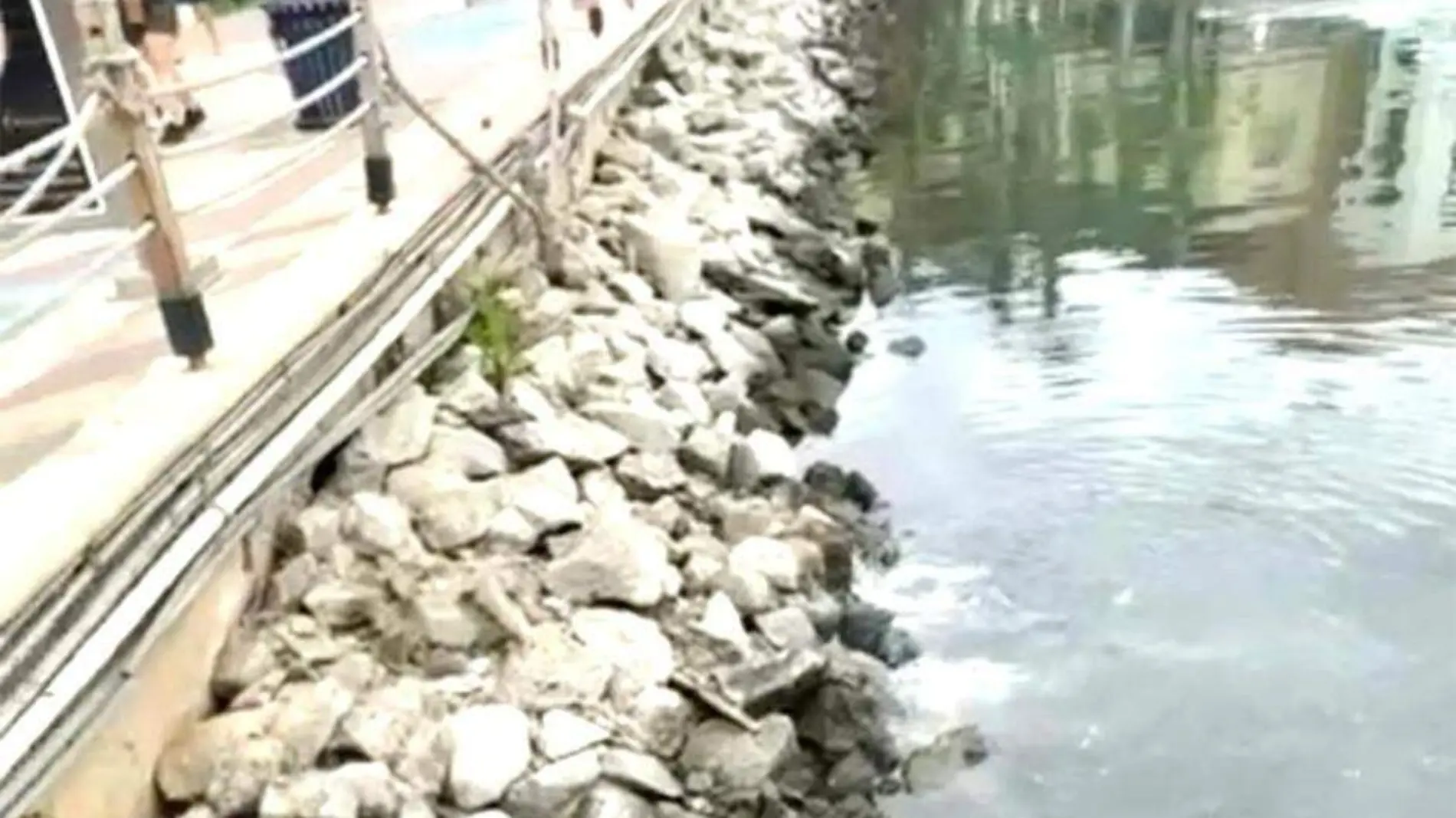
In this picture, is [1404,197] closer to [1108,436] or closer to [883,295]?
[883,295]

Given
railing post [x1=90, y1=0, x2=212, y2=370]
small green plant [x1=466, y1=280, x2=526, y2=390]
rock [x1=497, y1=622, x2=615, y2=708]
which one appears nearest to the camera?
railing post [x1=90, y1=0, x2=212, y2=370]

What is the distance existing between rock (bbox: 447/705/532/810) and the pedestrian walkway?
91cm

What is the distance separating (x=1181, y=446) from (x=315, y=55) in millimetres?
3873

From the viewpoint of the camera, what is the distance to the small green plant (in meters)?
5.41

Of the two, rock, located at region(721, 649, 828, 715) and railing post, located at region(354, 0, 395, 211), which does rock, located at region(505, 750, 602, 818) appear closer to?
rock, located at region(721, 649, 828, 715)

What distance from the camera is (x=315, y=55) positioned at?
657cm

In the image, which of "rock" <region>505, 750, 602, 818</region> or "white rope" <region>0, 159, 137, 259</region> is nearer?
"white rope" <region>0, 159, 137, 259</region>

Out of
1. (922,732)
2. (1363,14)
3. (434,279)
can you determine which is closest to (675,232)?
A: (434,279)

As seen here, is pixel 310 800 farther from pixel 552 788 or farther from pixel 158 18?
pixel 158 18

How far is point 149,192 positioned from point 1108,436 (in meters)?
4.72

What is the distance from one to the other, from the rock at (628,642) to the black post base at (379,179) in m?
1.56

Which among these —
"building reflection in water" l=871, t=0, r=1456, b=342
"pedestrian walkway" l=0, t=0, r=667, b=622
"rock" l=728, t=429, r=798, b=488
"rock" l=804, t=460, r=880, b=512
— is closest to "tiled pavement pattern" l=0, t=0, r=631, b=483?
"pedestrian walkway" l=0, t=0, r=667, b=622

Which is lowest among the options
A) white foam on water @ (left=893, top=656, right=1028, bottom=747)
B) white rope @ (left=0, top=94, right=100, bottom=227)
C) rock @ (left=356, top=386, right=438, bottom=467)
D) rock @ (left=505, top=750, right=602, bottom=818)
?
white foam on water @ (left=893, top=656, right=1028, bottom=747)

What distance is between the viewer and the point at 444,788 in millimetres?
3807
